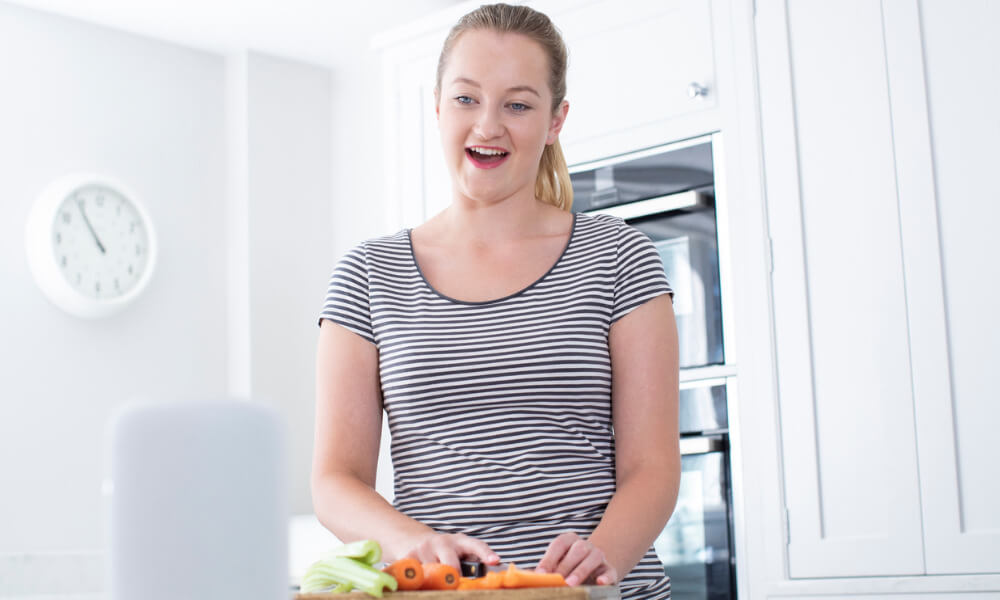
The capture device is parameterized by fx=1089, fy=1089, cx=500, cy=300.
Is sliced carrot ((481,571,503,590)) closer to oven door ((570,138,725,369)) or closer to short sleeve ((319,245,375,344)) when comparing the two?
short sleeve ((319,245,375,344))

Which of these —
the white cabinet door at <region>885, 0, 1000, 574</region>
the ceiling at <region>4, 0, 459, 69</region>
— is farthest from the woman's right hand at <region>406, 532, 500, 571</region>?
the ceiling at <region>4, 0, 459, 69</region>

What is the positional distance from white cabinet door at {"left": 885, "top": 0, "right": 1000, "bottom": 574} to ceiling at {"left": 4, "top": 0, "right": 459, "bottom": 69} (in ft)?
5.69

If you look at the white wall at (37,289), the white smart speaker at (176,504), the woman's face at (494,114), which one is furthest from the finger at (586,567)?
the white wall at (37,289)

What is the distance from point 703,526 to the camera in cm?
225

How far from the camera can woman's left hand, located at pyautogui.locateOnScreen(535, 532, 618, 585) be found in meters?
0.85

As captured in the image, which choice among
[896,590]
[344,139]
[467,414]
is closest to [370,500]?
[467,414]

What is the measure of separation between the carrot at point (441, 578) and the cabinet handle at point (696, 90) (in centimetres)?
175

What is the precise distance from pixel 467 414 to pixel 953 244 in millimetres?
1250

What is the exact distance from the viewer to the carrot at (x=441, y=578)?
718 mm

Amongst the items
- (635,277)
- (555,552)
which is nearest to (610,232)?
(635,277)

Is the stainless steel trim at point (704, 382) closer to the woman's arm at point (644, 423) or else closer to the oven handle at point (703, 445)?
the oven handle at point (703, 445)

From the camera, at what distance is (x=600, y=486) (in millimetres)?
1076

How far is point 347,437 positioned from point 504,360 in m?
0.19

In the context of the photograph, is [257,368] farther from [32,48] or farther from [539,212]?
[539,212]
